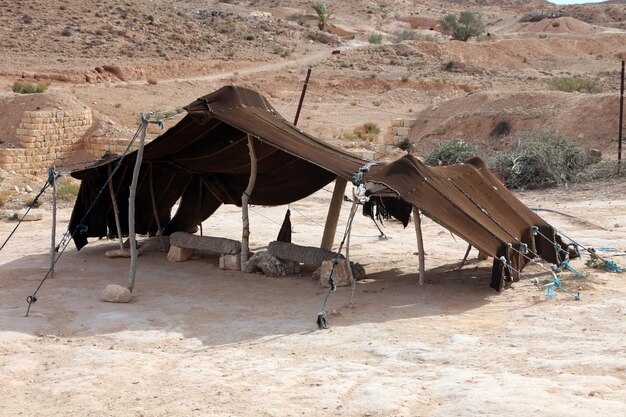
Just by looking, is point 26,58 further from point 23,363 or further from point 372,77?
point 23,363

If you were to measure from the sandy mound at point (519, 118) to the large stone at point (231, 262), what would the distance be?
1224 cm

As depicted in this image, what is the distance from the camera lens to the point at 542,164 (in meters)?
18.9

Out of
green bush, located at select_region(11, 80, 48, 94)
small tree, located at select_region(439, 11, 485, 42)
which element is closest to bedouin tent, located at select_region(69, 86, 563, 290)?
green bush, located at select_region(11, 80, 48, 94)

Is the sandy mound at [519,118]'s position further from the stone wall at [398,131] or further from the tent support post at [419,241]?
the tent support post at [419,241]

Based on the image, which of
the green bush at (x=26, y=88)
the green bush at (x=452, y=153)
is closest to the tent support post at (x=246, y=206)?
the green bush at (x=452, y=153)

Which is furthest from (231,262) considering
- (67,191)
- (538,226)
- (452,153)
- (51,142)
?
(51,142)

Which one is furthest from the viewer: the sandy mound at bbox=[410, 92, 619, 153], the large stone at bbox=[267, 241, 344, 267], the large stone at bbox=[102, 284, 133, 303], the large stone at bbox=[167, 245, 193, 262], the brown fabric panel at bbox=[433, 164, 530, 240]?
the sandy mound at bbox=[410, 92, 619, 153]

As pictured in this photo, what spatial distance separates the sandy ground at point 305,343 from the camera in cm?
659

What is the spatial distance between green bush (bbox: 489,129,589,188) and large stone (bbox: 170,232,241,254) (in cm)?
847

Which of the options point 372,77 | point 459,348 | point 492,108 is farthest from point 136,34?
point 459,348

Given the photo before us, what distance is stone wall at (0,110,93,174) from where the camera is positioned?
2114cm

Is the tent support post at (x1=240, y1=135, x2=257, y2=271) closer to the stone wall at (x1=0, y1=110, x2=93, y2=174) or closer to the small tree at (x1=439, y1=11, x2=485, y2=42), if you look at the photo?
the stone wall at (x1=0, y1=110, x2=93, y2=174)

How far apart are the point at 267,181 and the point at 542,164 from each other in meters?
8.45

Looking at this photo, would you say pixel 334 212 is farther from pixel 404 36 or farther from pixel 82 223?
pixel 404 36
